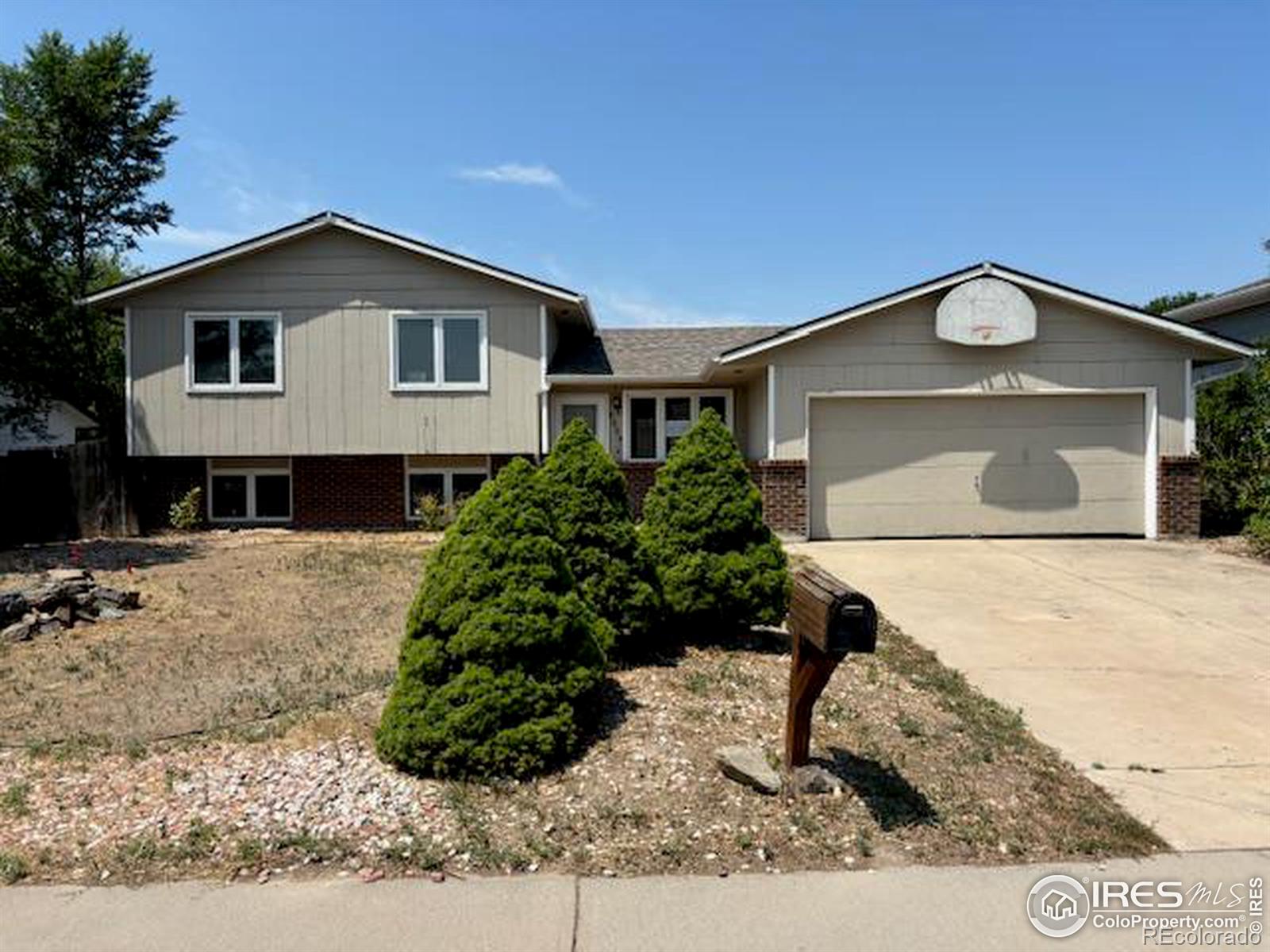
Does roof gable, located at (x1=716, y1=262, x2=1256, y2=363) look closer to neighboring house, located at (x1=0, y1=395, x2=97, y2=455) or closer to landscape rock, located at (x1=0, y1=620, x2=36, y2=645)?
landscape rock, located at (x1=0, y1=620, x2=36, y2=645)

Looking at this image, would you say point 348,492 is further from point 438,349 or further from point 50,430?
point 50,430

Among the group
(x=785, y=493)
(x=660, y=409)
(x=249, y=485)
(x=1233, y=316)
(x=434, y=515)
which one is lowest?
(x=434, y=515)

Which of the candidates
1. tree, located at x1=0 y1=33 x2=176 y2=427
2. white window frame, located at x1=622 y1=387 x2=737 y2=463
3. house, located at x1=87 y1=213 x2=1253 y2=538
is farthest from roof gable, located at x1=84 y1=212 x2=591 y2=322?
tree, located at x1=0 y1=33 x2=176 y2=427

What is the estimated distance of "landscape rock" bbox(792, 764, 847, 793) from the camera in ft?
12.6

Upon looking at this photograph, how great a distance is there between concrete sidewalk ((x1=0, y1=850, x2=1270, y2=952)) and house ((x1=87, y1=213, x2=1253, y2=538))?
33.9 feet

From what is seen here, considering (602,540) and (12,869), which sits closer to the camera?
(12,869)

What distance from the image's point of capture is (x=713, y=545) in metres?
6.05

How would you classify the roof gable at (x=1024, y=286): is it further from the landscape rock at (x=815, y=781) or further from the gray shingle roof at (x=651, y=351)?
the landscape rock at (x=815, y=781)

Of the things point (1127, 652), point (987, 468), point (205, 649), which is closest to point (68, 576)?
point (205, 649)

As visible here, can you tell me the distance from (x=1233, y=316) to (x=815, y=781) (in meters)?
19.2

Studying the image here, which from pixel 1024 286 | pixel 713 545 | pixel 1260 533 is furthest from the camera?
pixel 1024 286

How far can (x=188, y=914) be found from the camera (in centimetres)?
302

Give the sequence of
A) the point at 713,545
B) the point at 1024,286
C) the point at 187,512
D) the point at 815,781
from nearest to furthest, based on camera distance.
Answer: the point at 815,781 < the point at 713,545 < the point at 1024,286 < the point at 187,512

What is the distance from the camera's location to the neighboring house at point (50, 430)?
19.8m
